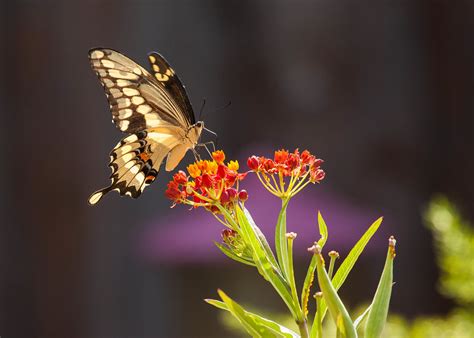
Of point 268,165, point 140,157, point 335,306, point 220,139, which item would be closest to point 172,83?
point 140,157

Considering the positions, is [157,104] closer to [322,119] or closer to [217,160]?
[217,160]

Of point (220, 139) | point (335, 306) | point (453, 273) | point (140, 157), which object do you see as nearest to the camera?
point (335, 306)

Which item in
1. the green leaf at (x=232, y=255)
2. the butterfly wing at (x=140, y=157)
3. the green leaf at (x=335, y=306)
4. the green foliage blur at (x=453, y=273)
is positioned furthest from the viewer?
the butterfly wing at (x=140, y=157)

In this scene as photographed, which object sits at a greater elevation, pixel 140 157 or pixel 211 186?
pixel 140 157

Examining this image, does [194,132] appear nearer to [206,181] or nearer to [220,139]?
[206,181]

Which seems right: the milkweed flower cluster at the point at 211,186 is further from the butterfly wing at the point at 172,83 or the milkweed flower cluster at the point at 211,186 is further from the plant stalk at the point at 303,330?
the butterfly wing at the point at 172,83

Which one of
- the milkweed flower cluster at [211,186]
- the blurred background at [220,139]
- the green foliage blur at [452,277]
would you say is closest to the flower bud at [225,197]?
the milkweed flower cluster at [211,186]

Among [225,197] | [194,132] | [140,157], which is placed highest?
[194,132]
